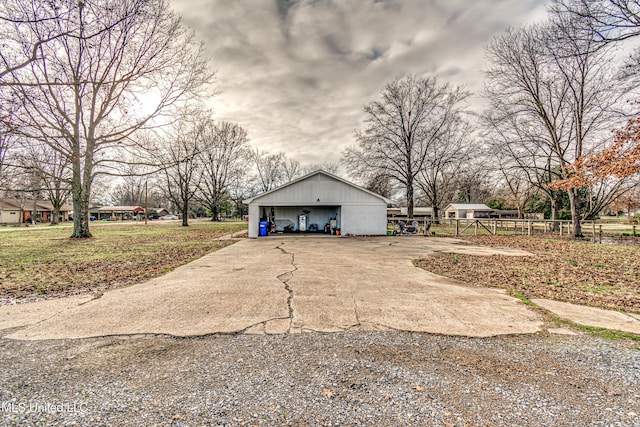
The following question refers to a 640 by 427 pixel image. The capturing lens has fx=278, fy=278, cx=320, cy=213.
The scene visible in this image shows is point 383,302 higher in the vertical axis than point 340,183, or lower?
lower

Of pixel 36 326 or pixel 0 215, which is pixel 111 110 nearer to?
pixel 36 326

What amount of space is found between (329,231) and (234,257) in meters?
11.5

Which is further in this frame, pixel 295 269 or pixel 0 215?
pixel 0 215

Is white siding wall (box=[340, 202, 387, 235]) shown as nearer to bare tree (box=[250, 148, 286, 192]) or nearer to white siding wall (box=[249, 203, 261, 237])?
white siding wall (box=[249, 203, 261, 237])

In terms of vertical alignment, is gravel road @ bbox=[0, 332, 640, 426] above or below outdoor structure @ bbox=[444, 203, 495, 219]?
→ below

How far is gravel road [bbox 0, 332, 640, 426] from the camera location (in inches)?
83.3

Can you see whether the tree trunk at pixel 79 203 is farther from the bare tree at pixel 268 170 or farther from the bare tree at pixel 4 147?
the bare tree at pixel 268 170

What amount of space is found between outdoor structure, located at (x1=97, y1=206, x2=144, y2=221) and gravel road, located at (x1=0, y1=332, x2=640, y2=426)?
6817 cm

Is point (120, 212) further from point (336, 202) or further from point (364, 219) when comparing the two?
point (364, 219)

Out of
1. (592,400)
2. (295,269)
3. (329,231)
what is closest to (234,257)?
(295,269)

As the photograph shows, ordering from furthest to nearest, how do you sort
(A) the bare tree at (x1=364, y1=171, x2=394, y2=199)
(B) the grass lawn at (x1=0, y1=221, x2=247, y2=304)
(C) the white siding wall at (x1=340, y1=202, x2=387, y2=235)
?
1. (A) the bare tree at (x1=364, y1=171, x2=394, y2=199)
2. (C) the white siding wall at (x1=340, y1=202, x2=387, y2=235)
3. (B) the grass lawn at (x1=0, y1=221, x2=247, y2=304)

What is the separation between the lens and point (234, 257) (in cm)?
1009

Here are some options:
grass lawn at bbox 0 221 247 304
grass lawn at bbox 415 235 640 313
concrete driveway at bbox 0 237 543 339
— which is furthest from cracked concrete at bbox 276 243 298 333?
grass lawn at bbox 415 235 640 313

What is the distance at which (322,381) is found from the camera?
8.48 ft
